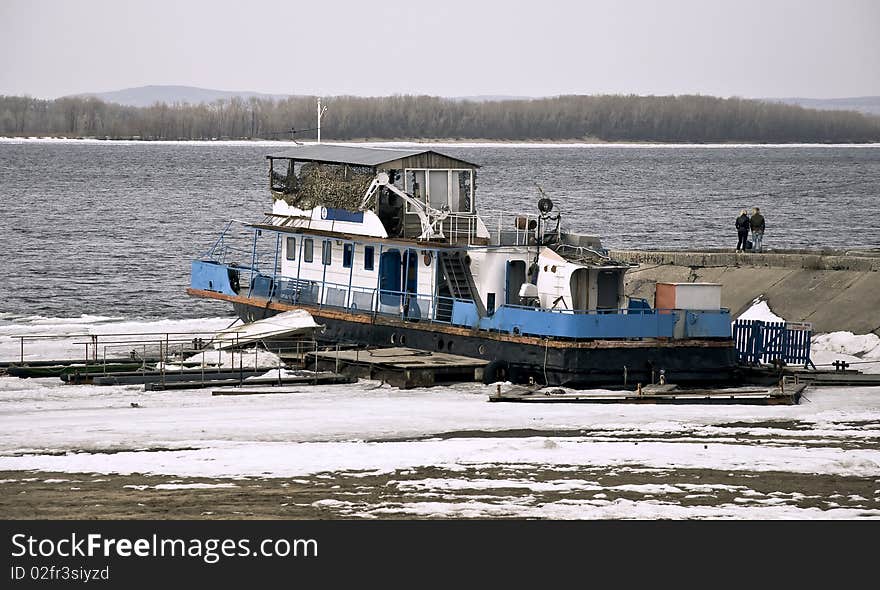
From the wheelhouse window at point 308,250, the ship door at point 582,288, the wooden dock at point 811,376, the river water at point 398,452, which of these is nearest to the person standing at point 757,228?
the river water at point 398,452

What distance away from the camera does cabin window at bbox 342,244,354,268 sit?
36.4 metres

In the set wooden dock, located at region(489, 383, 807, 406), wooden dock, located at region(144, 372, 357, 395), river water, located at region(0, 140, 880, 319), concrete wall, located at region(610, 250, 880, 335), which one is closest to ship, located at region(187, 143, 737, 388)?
wooden dock, located at region(489, 383, 807, 406)

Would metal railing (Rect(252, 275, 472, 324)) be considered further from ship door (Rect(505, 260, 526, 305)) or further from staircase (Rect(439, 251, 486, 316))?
ship door (Rect(505, 260, 526, 305))

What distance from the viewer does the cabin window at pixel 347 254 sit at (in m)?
36.4

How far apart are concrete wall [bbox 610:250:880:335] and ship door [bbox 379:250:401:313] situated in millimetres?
8622

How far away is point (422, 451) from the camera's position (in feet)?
74.8

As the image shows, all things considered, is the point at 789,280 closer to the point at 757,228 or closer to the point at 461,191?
the point at 757,228

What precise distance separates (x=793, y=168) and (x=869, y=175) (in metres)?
19.5

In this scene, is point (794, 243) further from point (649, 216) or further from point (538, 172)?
point (538, 172)

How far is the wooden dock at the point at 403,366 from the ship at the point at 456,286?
0.45 meters

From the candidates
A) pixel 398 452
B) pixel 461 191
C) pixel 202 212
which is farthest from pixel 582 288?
pixel 202 212

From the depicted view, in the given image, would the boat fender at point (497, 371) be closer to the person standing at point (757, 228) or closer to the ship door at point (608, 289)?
the ship door at point (608, 289)

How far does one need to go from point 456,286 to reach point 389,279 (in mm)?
2192

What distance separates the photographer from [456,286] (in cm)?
3391
